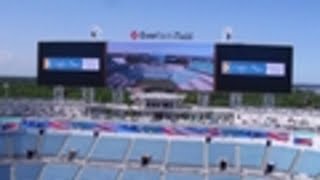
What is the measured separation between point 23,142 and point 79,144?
3675 mm

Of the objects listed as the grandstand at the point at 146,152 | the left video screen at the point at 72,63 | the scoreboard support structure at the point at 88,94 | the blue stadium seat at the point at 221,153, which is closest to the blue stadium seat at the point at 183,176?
the grandstand at the point at 146,152

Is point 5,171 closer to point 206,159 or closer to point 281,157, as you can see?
point 206,159

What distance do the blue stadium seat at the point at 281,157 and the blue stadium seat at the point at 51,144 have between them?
13099 mm

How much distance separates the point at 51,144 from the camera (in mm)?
39062

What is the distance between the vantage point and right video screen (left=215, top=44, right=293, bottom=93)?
38.7 metres

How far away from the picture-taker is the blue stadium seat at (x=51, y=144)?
126 feet

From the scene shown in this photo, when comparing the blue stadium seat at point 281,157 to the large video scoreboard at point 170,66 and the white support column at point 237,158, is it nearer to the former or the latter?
the white support column at point 237,158

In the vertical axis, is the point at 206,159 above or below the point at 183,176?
above

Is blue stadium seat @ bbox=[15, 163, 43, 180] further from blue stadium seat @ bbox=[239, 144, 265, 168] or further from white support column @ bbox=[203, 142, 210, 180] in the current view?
blue stadium seat @ bbox=[239, 144, 265, 168]

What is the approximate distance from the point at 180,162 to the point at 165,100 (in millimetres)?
6925

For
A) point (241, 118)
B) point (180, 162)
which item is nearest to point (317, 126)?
point (241, 118)

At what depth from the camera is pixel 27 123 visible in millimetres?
41000

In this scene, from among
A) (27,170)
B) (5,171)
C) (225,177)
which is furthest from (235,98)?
(5,171)

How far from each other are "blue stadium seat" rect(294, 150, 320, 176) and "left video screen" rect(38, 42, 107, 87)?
13.8m
